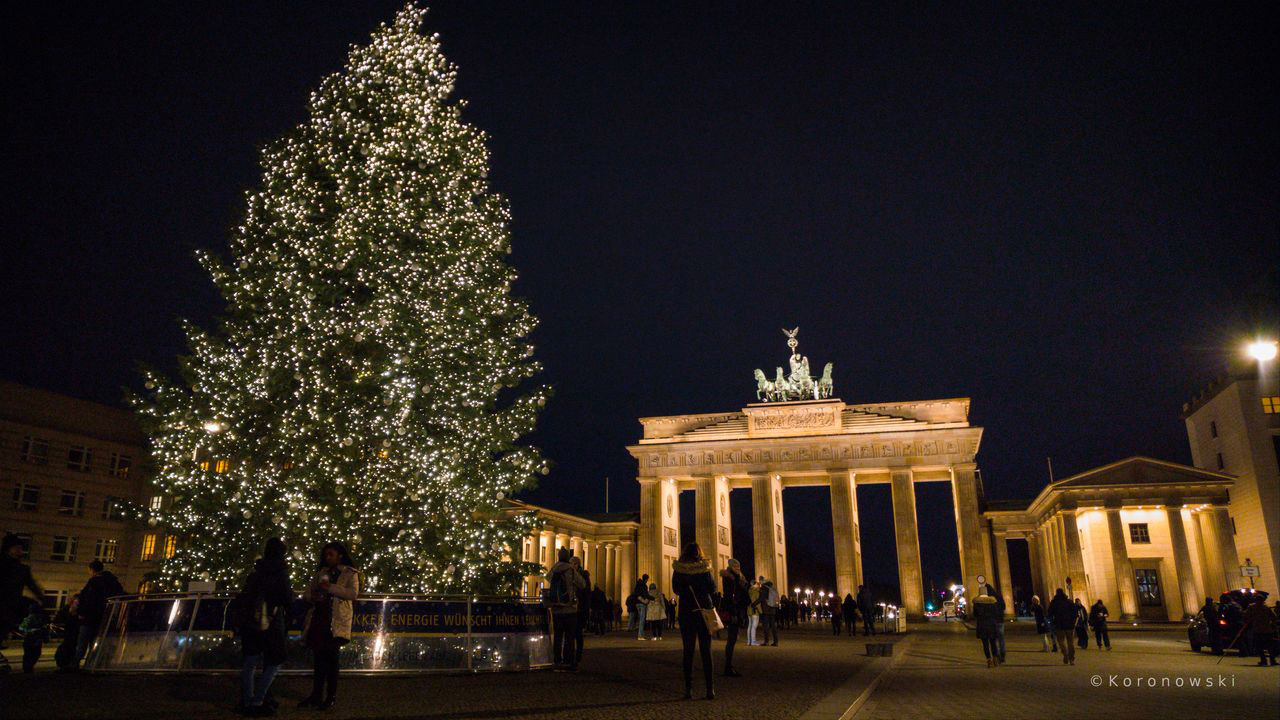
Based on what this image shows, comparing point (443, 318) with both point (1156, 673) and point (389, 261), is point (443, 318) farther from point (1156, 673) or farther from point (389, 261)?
point (1156, 673)

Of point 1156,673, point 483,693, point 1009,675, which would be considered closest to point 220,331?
point 483,693

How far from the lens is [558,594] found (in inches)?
548

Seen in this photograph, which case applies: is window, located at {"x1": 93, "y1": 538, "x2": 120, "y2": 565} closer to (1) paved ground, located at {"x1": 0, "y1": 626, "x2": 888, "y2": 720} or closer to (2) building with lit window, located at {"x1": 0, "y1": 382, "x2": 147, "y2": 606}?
(2) building with lit window, located at {"x1": 0, "y1": 382, "x2": 147, "y2": 606}

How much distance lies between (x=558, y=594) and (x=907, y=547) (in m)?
44.5

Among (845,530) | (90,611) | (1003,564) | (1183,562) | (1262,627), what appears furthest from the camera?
(1003,564)

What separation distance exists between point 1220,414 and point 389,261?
186 feet

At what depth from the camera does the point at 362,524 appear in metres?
14.7

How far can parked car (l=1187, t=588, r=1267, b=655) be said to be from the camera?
61.5 feet

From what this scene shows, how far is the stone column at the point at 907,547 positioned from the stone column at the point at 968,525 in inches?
111

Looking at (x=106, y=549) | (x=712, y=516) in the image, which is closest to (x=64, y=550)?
(x=106, y=549)

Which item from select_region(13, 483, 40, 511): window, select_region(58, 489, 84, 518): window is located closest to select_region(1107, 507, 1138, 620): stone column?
select_region(58, 489, 84, 518): window

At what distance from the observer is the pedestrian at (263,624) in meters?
8.41

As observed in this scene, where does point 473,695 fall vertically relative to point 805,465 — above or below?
below

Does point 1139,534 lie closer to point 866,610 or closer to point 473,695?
point 866,610
